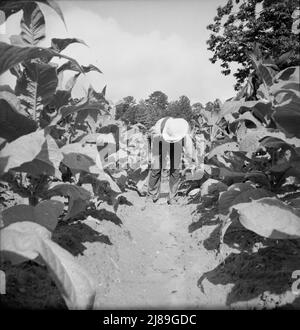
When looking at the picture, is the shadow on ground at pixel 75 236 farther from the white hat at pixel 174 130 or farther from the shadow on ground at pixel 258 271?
the white hat at pixel 174 130

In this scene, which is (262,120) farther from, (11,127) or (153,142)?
(153,142)

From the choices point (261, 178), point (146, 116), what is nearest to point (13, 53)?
point (261, 178)

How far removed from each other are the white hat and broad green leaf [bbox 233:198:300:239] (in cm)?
436

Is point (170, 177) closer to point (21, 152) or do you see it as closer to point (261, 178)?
point (261, 178)

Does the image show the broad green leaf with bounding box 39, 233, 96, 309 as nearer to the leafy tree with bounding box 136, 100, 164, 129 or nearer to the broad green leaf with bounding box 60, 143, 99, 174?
the broad green leaf with bounding box 60, 143, 99, 174

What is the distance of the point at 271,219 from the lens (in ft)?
5.85

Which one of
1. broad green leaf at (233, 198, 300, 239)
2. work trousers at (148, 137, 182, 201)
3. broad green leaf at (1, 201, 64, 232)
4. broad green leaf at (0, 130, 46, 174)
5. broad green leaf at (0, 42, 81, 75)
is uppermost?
broad green leaf at (0, 42, 81, 75)

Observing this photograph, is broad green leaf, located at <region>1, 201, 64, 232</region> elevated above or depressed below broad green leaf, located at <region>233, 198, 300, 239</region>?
above

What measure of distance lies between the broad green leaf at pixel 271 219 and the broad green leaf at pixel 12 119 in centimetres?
114

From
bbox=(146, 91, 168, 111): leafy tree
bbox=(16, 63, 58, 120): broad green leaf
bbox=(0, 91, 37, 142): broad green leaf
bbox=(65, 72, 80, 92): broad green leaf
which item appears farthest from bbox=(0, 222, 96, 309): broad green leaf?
bbox=(146, 91, 168, 111): leafy tree

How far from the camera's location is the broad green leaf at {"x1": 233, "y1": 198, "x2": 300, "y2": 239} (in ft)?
5.73

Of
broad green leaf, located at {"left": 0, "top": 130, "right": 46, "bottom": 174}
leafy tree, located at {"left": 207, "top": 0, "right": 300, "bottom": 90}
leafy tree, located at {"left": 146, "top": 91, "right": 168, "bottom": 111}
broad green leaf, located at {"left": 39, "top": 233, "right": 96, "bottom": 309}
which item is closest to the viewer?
broad green leaf, located at {"left": 39, "top": 233, "right": 96, "bottom": 309}

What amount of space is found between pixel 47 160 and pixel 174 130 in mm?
4673

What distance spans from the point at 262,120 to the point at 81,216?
1.97m
